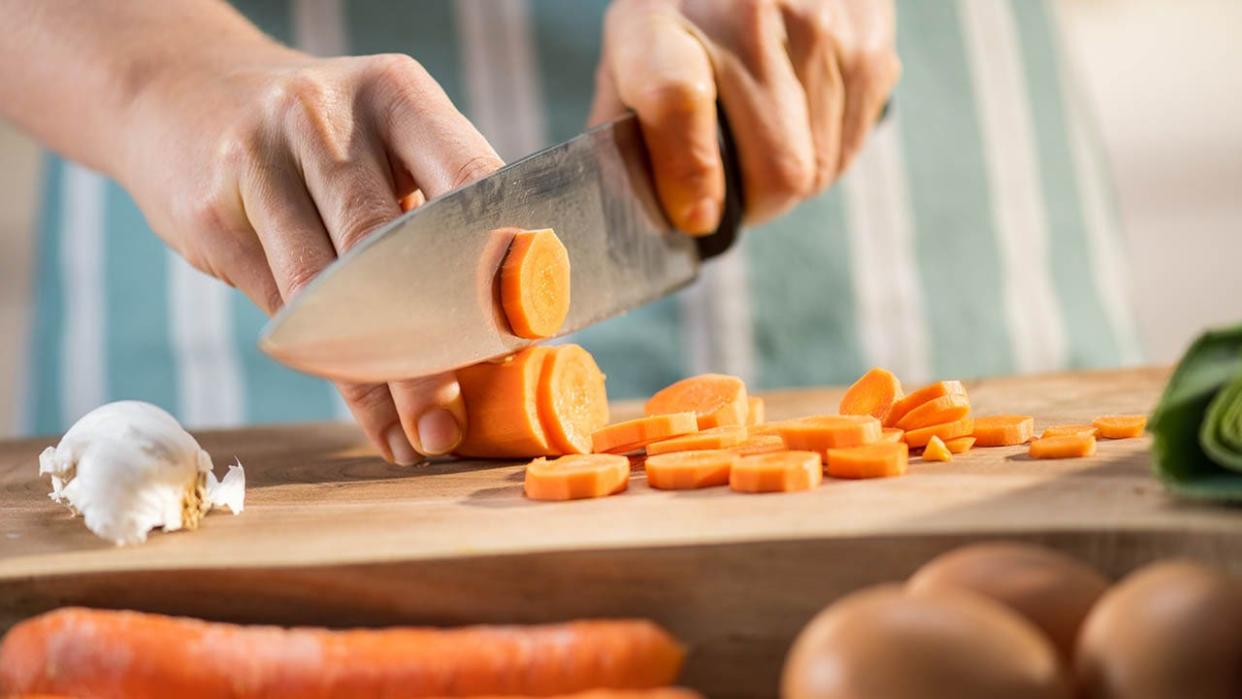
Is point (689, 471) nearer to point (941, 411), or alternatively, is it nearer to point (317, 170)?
point (941, 411)

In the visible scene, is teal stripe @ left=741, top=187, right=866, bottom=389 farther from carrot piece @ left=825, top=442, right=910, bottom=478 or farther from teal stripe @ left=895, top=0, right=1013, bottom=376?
carrot piece @ left=825, top=442, right=910, bottom=478

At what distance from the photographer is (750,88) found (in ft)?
7.41

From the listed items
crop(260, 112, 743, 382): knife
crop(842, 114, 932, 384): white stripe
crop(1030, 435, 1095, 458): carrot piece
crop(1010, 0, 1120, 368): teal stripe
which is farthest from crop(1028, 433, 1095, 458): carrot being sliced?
crop(1010, 0, 1120, 368): teal stripe

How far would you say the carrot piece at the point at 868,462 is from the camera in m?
1.42

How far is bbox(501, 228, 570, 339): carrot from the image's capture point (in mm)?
1670

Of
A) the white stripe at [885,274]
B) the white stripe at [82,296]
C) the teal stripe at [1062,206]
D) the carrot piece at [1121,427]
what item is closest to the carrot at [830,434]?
the carrot piece at [1121,427]

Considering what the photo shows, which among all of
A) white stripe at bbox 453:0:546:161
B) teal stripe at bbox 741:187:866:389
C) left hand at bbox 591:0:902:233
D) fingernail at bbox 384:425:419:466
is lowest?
fingernail at bbox 384:425:419:466

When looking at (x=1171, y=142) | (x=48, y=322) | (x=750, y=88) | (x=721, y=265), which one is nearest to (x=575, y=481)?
(x=750, y=88)

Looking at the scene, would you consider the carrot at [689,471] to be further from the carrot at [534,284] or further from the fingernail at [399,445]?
the fingernail at [399,445]

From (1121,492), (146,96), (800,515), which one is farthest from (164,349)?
(1121,492)

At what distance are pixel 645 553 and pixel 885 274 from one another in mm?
2389

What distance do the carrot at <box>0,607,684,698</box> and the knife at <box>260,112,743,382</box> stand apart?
1.22 ft

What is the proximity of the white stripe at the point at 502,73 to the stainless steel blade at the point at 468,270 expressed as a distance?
48.4 inches

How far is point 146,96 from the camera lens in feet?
6.56
